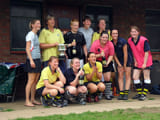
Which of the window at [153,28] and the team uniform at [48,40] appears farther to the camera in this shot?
the window at [153,28]

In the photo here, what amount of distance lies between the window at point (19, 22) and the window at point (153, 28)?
4301 millimetres

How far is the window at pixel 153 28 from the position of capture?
35.3ft

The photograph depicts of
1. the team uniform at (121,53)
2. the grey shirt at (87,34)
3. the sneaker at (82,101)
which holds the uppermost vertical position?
the grey shirt at (87,34)

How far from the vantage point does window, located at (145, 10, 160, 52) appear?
1077 cm

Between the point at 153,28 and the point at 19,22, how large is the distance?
16.3 feet

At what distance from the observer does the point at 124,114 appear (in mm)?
5707

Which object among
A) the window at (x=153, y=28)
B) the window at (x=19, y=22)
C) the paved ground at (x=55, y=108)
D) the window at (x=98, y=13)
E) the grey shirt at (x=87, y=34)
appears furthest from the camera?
the window at (x=153, y=28)

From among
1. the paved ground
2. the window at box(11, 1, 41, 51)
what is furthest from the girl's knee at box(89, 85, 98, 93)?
the window at box(11, 1, 41, 51)

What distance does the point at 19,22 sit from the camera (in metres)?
8.87

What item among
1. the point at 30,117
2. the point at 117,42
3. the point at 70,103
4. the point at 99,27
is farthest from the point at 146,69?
the point at 30,117

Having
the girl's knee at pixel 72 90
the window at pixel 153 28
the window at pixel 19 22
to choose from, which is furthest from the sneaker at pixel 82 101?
the window at pixel 153 28

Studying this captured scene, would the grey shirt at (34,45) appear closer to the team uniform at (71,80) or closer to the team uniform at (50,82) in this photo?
the team uniform at (50,82)

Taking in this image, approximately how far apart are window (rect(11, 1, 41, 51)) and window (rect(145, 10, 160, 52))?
430 cm

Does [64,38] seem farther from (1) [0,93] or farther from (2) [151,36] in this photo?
(2) [151,36]
